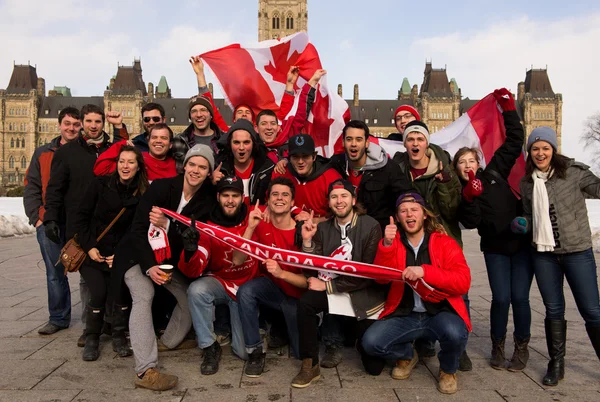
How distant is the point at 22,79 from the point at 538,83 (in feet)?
293

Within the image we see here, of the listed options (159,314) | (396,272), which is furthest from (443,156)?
(159,314)

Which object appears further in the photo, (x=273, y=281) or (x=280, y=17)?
(x=280, y=17)

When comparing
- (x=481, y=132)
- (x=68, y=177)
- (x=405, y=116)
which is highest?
(x=405, y=116)

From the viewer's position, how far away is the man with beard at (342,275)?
13.1ft

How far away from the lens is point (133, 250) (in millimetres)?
4094

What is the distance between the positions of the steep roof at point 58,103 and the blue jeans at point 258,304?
290 feet

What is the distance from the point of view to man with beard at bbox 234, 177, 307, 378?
4078 mm

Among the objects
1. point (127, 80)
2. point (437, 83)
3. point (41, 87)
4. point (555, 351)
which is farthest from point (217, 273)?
point (41, 87)

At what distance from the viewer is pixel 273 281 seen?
4.35m

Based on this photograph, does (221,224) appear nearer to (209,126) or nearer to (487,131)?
(209,126)

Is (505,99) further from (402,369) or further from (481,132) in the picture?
(402,369)

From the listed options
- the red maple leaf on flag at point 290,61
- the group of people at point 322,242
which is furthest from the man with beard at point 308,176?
the red maple leaf on flag at point 290,61

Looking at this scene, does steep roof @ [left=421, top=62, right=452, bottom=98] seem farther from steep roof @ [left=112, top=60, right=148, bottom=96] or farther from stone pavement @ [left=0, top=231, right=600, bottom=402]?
stone pavement @ [left=0, top=231, right=600, bottom=402]

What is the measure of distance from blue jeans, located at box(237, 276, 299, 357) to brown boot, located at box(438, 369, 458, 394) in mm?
1237
